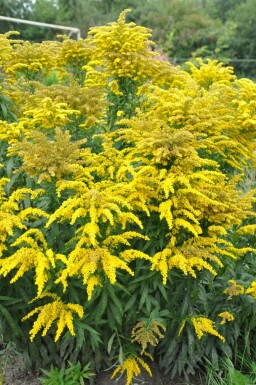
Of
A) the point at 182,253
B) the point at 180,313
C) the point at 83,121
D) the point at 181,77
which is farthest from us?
the point at 181,77

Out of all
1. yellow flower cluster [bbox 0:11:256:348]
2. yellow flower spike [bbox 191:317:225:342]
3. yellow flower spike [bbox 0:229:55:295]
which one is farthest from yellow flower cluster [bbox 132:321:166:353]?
yellow flower spike [bbox 0:229:55:295]

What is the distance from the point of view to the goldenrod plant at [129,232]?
2916 millimetres

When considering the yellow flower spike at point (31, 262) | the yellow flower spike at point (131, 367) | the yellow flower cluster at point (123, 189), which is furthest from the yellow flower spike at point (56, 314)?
the yellow flower spike at point (131, 367)

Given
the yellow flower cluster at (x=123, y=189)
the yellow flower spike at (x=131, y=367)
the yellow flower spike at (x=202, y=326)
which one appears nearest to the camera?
the yellow flower cluster at (x=123, y=189)

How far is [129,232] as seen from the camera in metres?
2.97

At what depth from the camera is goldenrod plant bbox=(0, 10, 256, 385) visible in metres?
2.92

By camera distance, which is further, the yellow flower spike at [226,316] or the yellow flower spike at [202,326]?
the yellow flower spike at [226,316]

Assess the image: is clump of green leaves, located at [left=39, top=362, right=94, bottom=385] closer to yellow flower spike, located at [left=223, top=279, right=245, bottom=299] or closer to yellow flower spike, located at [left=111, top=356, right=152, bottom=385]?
yellow flower spike, located at [left=111, top=356, right=152, bottom=385]

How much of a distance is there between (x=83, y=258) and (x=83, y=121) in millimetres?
1596

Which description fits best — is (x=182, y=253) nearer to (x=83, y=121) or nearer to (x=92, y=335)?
(x=92, y=335)

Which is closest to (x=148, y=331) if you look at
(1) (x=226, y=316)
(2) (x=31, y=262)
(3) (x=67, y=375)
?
(1) (x=226, y=316)

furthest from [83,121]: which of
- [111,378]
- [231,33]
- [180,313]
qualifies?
[231,33]

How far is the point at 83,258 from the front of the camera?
9.23 feet

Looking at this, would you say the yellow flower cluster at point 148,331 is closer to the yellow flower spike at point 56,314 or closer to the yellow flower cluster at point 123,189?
the yellow flower cluster at point 123,189
